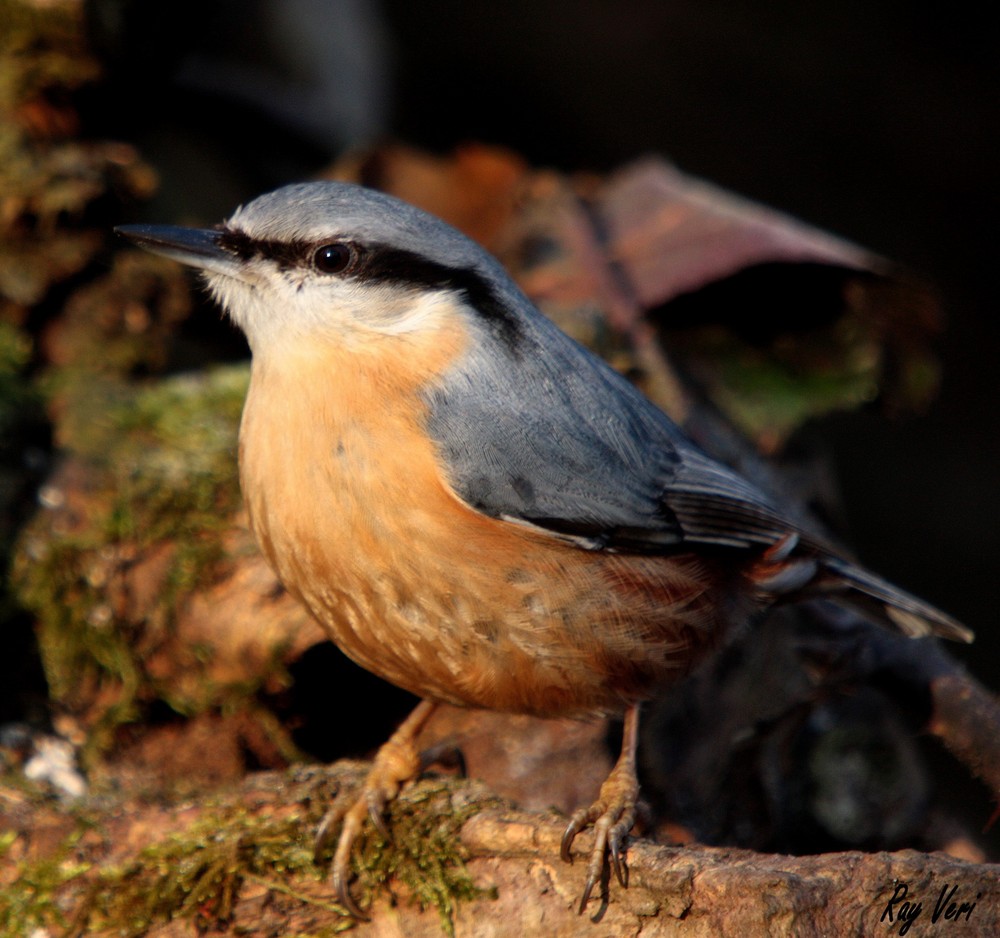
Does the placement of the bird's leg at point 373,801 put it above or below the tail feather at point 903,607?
below

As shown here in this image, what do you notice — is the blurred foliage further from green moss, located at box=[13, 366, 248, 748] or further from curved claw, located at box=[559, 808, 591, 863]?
curved claw, located at box=[559, 808, 591, 863]

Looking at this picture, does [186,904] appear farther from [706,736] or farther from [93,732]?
[706,736]

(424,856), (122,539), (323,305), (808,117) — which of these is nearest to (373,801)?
(424,856)

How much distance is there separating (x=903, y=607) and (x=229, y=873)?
6.27ft

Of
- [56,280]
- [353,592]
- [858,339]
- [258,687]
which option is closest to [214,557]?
[258,687]

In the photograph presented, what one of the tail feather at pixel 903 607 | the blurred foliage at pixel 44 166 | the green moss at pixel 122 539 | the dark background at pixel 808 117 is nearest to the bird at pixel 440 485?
the tail feather at pixel 903 607

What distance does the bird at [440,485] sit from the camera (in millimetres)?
2404

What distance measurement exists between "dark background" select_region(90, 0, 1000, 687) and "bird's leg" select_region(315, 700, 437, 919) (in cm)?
340

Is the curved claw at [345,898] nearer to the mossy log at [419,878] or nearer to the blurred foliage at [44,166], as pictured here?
the mossy log at [419,878]

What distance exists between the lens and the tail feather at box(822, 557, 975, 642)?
3100 mm

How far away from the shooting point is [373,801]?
249cm
